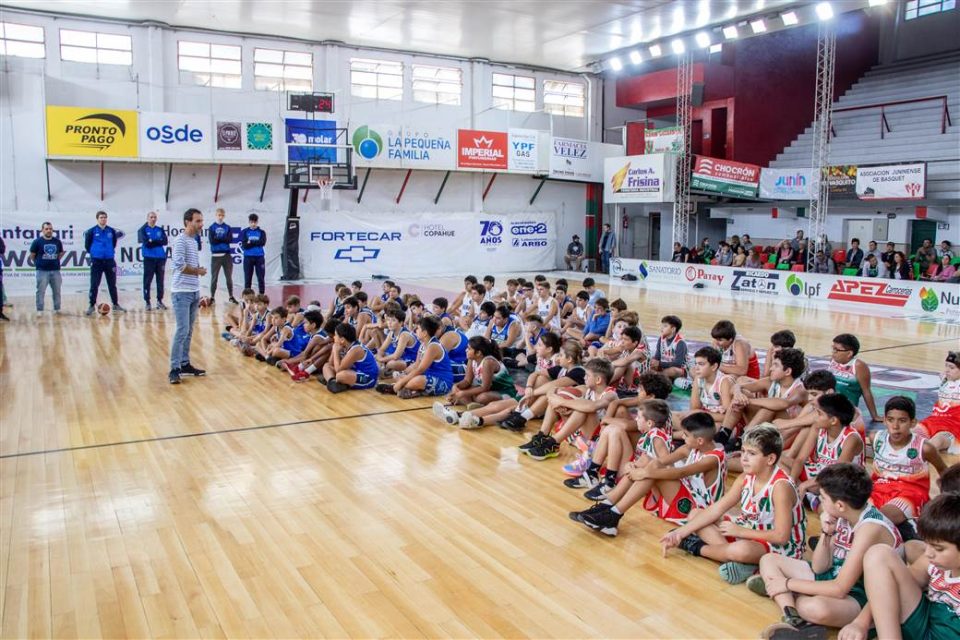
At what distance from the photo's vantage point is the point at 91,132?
16.4 meters

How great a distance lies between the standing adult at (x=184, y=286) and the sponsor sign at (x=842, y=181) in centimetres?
1464

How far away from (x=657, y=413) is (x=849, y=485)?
133 centimetres

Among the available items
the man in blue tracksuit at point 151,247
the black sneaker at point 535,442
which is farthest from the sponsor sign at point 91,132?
the black sneaker at point 535,442

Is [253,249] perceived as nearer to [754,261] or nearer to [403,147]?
[403,147]

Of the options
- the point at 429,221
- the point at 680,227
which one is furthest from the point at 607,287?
the point at 429,221

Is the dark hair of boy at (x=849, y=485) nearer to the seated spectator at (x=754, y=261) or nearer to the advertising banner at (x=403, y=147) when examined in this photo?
the seated spectator at (x=754, y=261)

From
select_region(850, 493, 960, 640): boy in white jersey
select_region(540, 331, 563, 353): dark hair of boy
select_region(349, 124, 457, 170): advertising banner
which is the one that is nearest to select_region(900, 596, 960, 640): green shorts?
select_region(850, 493, 960, 640): boy in white jersey

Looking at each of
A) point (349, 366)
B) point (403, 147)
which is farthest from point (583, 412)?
point (403, 147)

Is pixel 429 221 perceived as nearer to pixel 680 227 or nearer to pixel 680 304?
pixel 680 227

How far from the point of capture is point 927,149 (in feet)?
60.9

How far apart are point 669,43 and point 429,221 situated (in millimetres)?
7535

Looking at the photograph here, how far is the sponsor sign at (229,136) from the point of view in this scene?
17.4 metres

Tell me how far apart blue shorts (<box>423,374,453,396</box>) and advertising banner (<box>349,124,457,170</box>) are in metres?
13.0

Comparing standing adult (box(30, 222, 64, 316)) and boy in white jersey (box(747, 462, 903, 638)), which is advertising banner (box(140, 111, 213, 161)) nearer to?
standing adult (box(30, 222, 64, 316))
